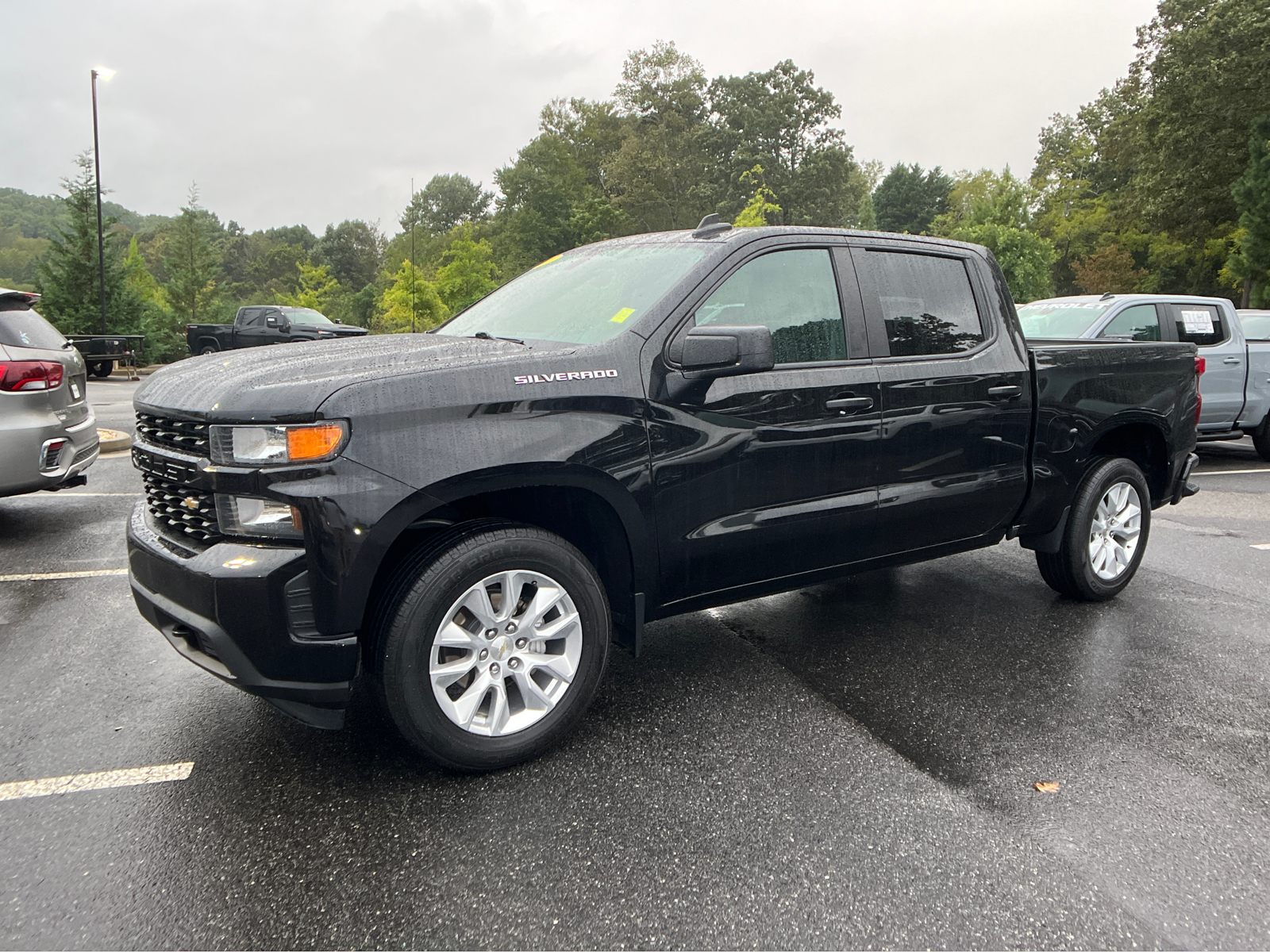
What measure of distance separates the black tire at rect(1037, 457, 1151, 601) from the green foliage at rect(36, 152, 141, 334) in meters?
29.3

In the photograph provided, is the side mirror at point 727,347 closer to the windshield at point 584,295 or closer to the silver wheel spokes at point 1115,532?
the windshield at point 584,295

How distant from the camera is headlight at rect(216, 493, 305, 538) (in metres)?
2.74

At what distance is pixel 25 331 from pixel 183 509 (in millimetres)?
4233

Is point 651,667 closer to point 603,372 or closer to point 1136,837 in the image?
point 603,372

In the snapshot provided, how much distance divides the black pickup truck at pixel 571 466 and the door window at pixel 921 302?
13 millimetres

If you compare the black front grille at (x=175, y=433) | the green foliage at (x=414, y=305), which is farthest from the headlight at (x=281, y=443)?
the green foliage at (x=414, y=305)

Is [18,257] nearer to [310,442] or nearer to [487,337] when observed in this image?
[487,337]

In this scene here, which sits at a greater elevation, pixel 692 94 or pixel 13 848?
pixel 692 94

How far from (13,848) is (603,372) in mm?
2284

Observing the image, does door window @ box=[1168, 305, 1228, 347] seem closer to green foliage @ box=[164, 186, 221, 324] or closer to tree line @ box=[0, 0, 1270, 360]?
tree line @ box=[0, 0, 1270, 360]

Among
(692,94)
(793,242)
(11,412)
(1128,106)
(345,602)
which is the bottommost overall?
(345,602)

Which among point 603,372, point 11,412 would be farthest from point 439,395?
point 11,412

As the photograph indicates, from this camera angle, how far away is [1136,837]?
2.75m

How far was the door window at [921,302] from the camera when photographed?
4.02m
